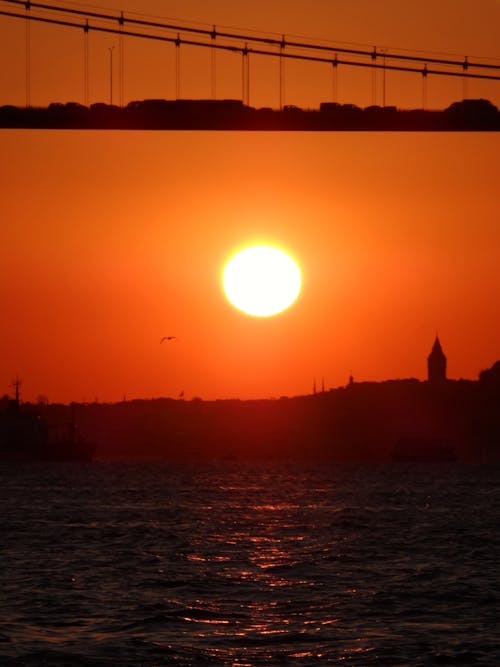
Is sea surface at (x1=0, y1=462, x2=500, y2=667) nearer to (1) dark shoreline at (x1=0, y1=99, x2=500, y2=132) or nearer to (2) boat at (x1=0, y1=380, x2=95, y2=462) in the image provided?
(1) dark shoreline at (x1=0, y1=99, x2=500, y2=132)

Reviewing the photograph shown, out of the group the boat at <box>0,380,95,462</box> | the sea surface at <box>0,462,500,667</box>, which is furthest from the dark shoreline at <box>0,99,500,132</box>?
the boat at <box>0,380,95,462</box>

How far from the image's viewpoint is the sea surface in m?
22.7

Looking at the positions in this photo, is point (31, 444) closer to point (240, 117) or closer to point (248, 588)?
point (240, 117)

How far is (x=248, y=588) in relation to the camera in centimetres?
2998

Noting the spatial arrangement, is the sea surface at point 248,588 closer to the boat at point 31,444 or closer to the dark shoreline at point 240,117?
the dark shoreline at point 240,117

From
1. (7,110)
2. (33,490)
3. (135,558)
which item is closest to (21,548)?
(135,558)

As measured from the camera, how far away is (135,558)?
118 ft

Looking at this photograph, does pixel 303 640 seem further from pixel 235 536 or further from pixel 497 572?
pixel 235 536

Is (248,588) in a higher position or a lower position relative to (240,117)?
lower

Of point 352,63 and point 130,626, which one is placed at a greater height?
point 352,63

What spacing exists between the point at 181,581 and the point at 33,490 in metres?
52.6

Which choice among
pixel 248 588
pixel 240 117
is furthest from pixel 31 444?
pixel 248 588

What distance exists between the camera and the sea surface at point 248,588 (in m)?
22.7

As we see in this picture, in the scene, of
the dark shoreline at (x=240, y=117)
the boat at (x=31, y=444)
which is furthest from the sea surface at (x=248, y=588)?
the boat at (x=31, y=444)
